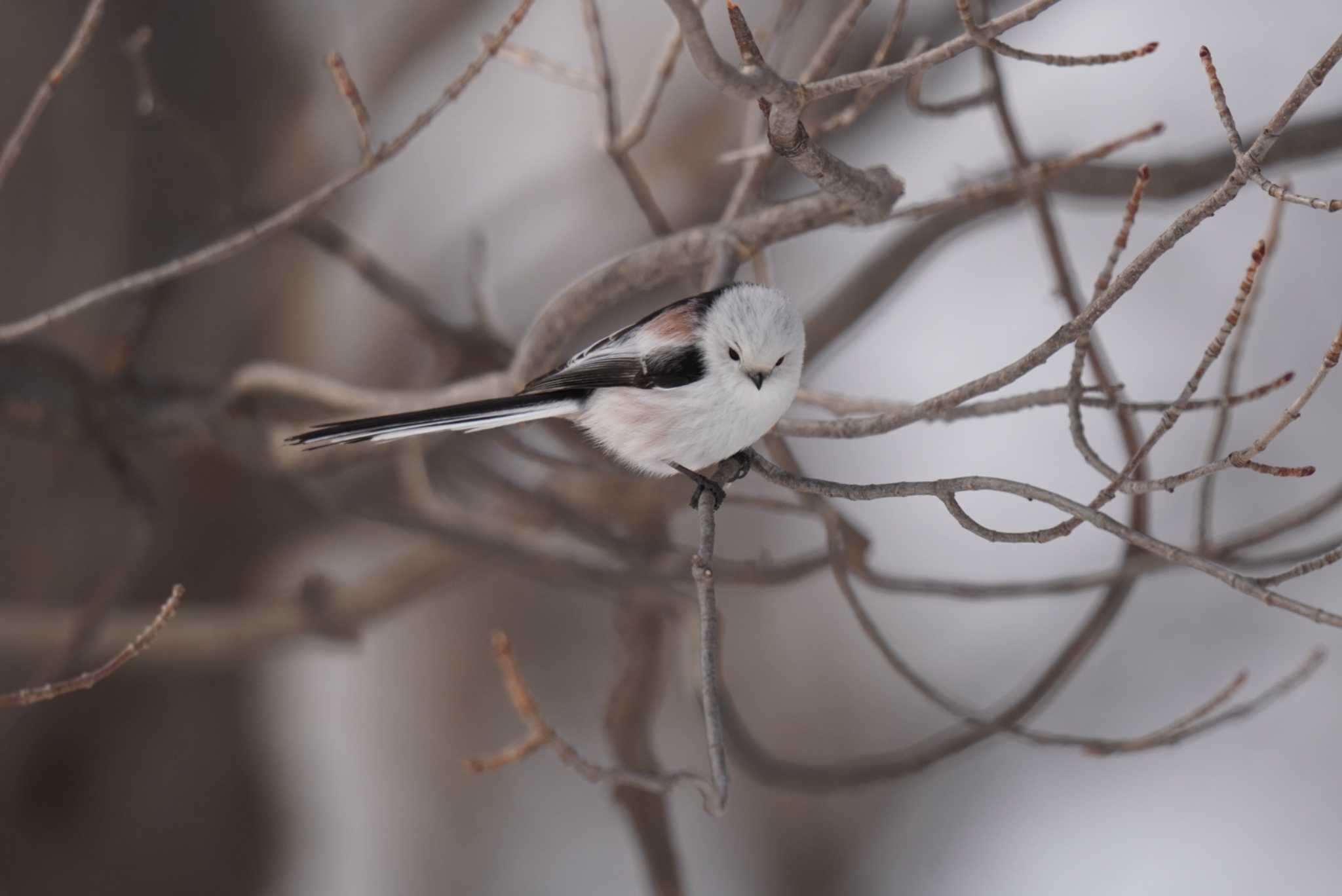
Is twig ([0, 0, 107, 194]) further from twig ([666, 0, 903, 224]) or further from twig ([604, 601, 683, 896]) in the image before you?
twig ([604, 601, 683, 896])

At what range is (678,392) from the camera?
4.21 feet

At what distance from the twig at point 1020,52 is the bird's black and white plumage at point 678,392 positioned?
0.38 m

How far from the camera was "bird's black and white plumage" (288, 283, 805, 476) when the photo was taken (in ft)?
4.02

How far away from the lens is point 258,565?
355cm

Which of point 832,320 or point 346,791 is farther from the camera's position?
point 346,791

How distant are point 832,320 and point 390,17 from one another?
233cm

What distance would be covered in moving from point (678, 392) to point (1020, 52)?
1.74 feet

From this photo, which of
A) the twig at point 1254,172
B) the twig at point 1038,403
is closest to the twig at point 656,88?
the twig at point 1038,403

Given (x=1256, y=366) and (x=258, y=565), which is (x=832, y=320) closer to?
(x=1256, y=366)

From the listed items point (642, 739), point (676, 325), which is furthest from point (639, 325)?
point (642, 739)

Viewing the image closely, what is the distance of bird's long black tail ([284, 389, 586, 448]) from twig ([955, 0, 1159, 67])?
64 centimetres

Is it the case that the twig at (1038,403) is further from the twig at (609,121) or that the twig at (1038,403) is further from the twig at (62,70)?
the twig at (62,70)

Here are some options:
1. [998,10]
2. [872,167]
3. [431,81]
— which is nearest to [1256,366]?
[998,10]

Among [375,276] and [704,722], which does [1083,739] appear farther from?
[375,276]
